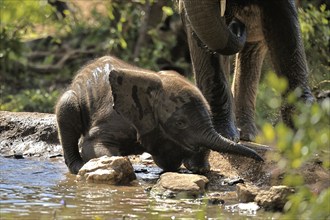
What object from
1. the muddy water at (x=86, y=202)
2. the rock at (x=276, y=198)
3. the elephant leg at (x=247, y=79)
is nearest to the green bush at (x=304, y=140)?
the muddy water at (x=86, y=202)

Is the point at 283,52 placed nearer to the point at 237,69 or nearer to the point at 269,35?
the point at 269,35

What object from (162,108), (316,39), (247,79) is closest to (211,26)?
(162,108)

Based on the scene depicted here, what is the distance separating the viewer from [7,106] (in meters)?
13.4

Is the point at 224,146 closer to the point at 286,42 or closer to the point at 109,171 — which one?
the point at 109,171

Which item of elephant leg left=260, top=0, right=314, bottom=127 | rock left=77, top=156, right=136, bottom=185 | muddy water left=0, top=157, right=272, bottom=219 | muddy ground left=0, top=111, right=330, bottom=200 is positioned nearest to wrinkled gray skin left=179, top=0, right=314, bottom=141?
elephant leg left=260, top=0, right=314, bottom=127

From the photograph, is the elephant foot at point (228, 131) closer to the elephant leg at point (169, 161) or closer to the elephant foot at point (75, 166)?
the elephant leg at point (169, 161)

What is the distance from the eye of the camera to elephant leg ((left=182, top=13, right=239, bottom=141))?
8.10 m

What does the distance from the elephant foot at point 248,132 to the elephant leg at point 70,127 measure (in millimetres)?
1636

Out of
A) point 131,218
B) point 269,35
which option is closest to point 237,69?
point 269,35

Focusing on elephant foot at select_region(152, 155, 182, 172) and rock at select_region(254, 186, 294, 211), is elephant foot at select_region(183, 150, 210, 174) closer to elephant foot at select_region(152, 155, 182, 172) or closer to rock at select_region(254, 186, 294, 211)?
elephant foot at select_region(152, 155, 182, 172)

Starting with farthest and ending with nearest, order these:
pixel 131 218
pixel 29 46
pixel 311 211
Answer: pixel 29 46 < pixel 131 218 < pixel 311 211

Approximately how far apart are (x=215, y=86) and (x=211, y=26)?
104cm

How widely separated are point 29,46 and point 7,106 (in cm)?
370

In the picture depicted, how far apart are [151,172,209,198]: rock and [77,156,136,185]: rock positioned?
0.39 metres
